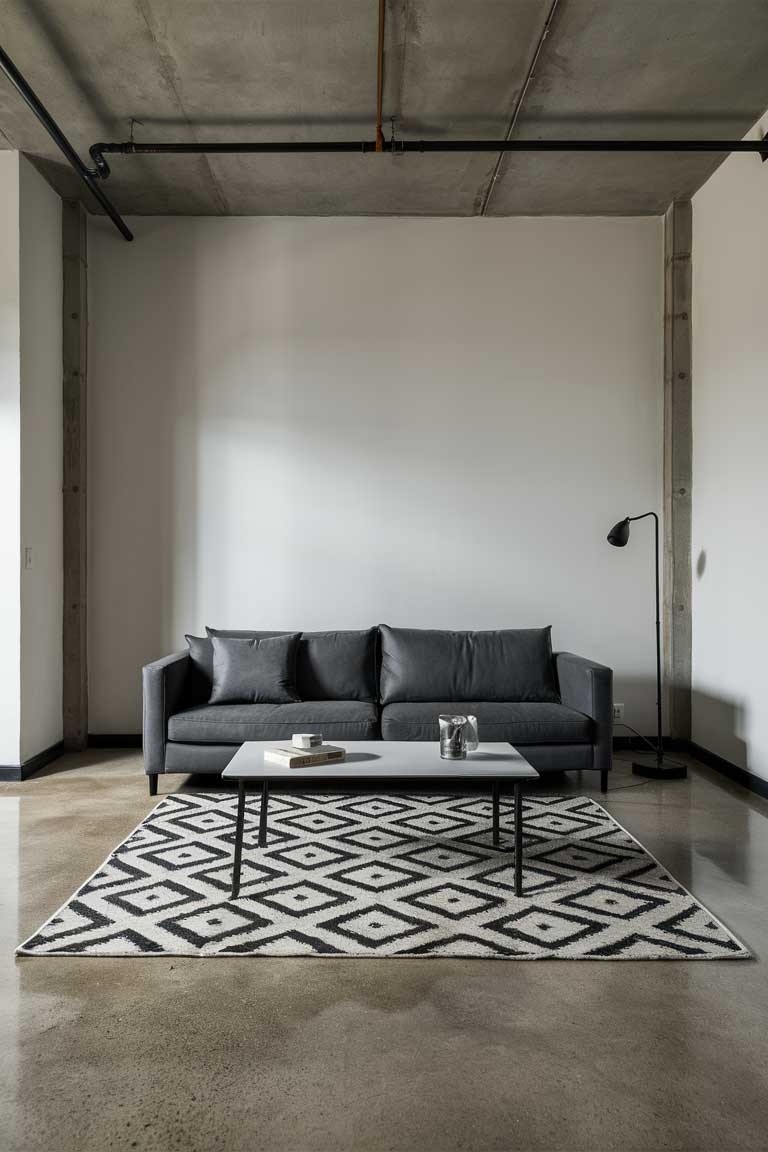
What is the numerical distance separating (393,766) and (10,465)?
10.1 ft

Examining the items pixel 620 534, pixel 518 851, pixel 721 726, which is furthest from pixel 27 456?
pixel 721 726

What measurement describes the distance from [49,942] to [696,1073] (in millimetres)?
1896

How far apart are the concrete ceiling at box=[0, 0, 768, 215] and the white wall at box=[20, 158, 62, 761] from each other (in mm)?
357

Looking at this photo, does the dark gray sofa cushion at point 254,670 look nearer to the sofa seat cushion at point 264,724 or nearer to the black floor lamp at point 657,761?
the sofa seat cushion at point 264,724

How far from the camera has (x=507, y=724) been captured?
4863mm

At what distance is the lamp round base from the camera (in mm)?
5195

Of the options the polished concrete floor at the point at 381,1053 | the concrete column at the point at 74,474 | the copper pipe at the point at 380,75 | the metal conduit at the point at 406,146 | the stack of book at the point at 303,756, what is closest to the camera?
the polished concrete floor at the point at 381,1053

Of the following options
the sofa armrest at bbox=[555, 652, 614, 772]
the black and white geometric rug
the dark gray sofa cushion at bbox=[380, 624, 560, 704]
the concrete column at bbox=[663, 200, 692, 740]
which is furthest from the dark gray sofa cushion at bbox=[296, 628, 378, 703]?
the concrete column at bbox=[663, 200, 692, 740]

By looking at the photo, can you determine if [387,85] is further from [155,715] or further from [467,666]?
[155,715]

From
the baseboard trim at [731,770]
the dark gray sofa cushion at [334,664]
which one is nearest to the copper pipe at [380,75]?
the dark gray sofa cushion at [334,664]

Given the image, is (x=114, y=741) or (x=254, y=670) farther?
(x=114, y=741)

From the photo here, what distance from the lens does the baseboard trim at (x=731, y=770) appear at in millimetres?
4809

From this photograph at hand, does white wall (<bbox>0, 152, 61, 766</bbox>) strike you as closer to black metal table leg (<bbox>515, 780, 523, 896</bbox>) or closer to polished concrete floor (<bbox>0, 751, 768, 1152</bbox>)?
polished concrete floor (<bbox>0, 751, 768, 1152</bbox>)

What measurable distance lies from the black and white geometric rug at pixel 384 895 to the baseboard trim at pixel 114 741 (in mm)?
1746
